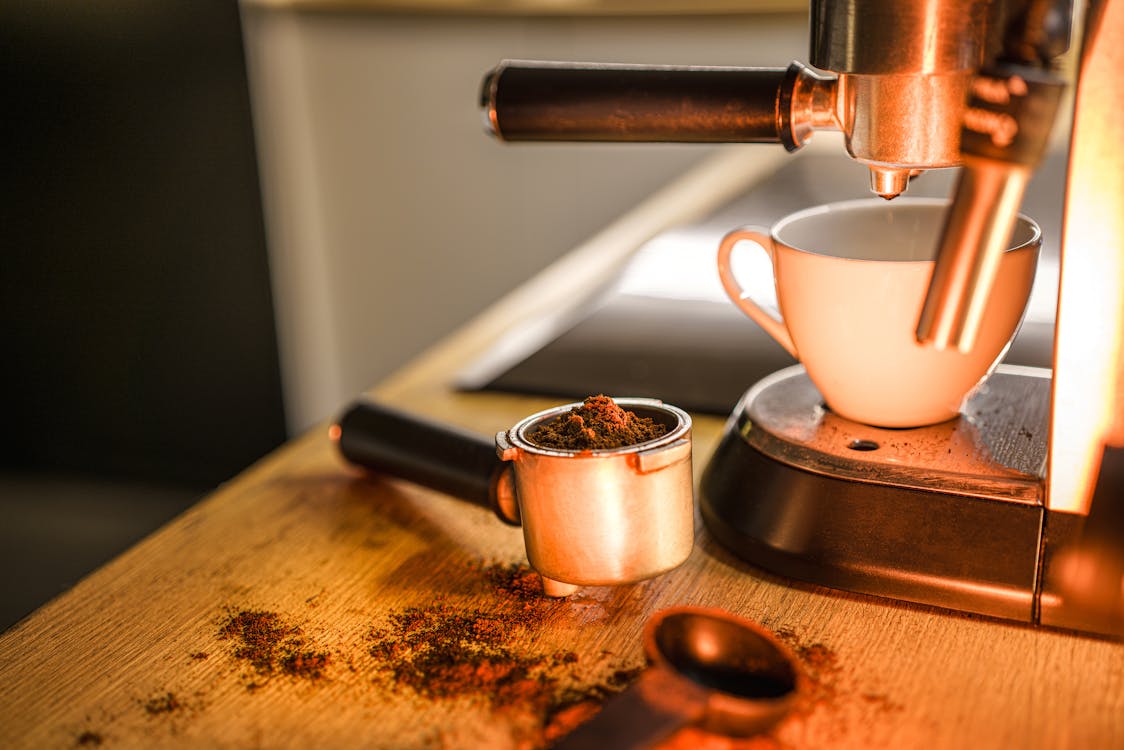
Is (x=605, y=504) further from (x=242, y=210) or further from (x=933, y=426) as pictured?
(x=242, y=210)

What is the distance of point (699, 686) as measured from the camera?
45 cm

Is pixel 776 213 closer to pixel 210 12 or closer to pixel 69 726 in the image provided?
pixel 69 726

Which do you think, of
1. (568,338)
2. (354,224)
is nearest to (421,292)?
(354,224)

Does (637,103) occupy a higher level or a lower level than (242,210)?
higher

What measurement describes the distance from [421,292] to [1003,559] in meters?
2.03

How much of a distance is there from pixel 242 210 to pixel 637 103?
1763mm

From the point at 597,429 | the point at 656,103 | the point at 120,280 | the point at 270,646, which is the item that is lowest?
the point at 120,280

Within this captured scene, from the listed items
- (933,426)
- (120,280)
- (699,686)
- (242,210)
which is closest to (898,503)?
(933,426)

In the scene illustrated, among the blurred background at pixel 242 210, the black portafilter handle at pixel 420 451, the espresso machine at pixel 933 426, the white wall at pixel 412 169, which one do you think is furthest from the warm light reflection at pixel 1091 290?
the white wall at pixel 412 169

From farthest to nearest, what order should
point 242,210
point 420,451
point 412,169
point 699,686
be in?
1. point 412,169
2. point 242,210
3. point 420,451
4. point 699,686

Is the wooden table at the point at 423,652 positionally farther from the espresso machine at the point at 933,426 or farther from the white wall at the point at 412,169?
the white wall at the point at 412,169

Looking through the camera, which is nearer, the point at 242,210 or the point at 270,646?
the point at 270,646

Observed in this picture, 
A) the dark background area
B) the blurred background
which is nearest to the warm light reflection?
the dark background area

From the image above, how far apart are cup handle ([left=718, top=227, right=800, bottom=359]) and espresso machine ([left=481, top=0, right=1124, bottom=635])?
44 mm
